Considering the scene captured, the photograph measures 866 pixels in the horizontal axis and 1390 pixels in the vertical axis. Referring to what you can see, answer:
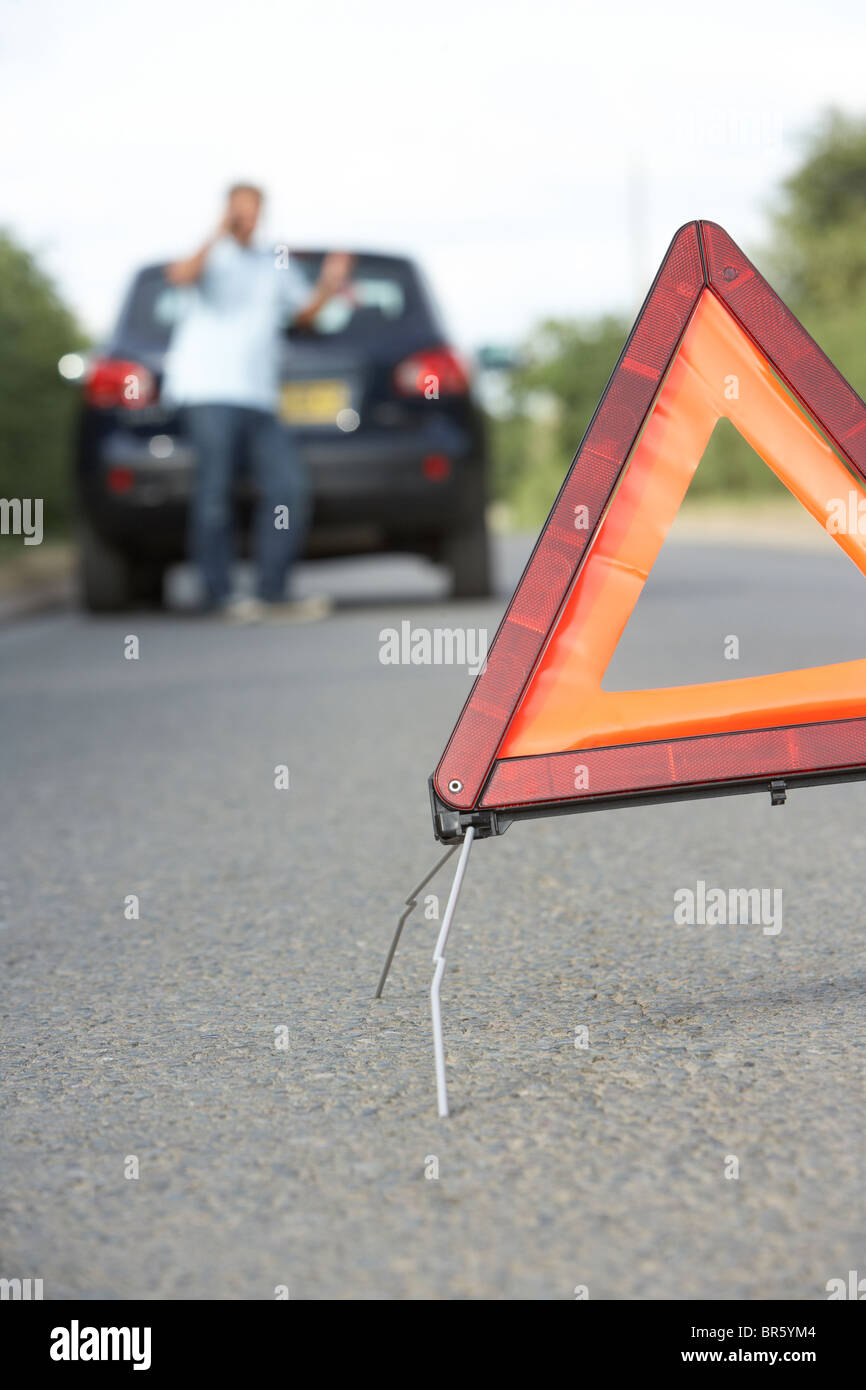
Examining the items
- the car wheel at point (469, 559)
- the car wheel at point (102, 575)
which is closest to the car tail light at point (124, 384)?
the car wheel at point (102, 575)

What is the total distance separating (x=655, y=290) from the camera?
117 inches

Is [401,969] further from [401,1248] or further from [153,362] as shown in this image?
[153,362]

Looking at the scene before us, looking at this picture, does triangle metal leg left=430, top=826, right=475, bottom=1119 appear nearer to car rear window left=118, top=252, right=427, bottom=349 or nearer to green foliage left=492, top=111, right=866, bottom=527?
car rear window left=118, top=252, right=427, bottom=349

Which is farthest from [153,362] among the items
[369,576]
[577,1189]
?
[577,1189]

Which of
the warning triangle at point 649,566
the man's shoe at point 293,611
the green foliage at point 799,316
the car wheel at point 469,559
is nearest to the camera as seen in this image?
the warning triangle at point 649,566

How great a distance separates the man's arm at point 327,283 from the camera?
10219mm

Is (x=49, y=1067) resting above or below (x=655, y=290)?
below

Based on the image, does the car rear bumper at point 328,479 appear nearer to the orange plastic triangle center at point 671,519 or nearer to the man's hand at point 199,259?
the man's hand at point 199,259

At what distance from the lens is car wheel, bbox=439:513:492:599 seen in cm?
1122

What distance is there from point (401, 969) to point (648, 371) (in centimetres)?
122

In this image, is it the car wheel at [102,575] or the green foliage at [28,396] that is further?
the green foliage at [28,396]

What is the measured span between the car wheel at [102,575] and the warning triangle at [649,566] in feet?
27.2

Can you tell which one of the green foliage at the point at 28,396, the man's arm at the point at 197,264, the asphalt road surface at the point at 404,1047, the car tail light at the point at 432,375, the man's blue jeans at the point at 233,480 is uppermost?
the green foliage at the point at 28,396

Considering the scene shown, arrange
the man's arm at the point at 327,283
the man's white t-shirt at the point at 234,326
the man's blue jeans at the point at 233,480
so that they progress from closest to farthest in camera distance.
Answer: the man's white t-shirt at the point at 234,326
the man's blue jeans at the point at 233,480
the man's arm at the point at 327,283
